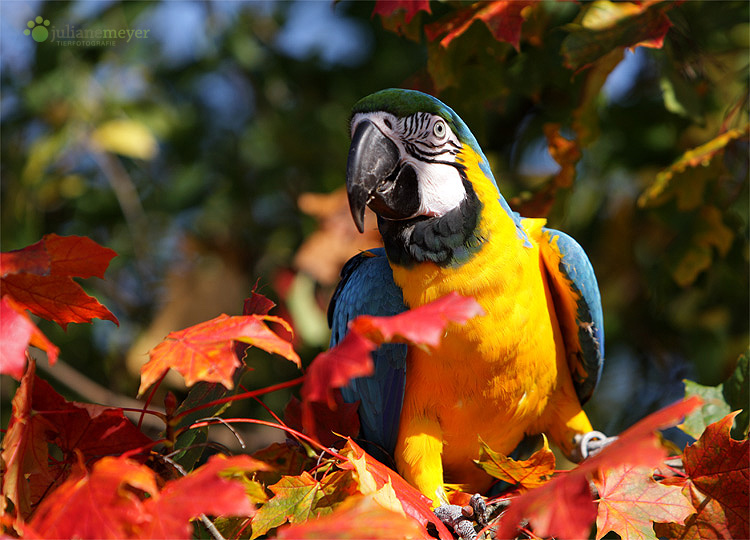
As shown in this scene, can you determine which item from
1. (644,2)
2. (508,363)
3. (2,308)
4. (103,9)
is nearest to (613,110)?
(644,2)

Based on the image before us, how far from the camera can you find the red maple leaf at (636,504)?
117cm

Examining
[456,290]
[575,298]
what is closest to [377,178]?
[456,290]

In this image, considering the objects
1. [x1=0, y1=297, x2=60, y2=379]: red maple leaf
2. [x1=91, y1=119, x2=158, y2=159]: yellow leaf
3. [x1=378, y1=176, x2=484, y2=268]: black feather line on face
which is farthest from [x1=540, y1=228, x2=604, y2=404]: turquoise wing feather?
[x1=91, y1=119, x2=158, y2=159]: yellow leaf

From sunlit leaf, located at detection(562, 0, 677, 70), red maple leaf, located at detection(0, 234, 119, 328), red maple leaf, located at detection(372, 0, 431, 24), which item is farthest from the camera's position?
sunlit leaf, located at detection(562, 0, 677, 70)

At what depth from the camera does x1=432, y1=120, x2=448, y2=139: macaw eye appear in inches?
61.2

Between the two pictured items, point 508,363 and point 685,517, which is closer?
point 685,517

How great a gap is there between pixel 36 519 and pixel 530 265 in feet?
A: 3.83

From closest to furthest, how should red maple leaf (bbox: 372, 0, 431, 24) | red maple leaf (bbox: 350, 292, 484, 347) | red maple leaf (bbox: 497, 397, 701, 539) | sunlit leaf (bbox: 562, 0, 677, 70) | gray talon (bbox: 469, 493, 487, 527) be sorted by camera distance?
1. red maple leaf (bbox: 497, 397, 701, 539)
2. red maple leaf (bbox: 350, 292, 484, 347)
3. gray talon (bbox: 469, 493, 487, 527)
4. red maple leaf (bbox: 372, 0, 431, 24)
5. sunlit leaf (bbox: 562, 0, 677, 70)

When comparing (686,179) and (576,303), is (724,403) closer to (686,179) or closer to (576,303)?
(576,303)

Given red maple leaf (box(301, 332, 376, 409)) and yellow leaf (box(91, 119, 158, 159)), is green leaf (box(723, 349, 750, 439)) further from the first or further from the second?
yellow leaf (box(91, 119, 158, 159))

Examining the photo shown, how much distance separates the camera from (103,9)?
120 inches

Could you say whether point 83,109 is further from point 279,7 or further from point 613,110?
point 613,110

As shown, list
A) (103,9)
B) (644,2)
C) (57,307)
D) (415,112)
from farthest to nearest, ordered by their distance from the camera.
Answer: (103,9) < (644,2) < (415,112) < (57,307)

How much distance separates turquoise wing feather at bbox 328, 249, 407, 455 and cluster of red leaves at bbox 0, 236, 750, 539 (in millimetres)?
195
